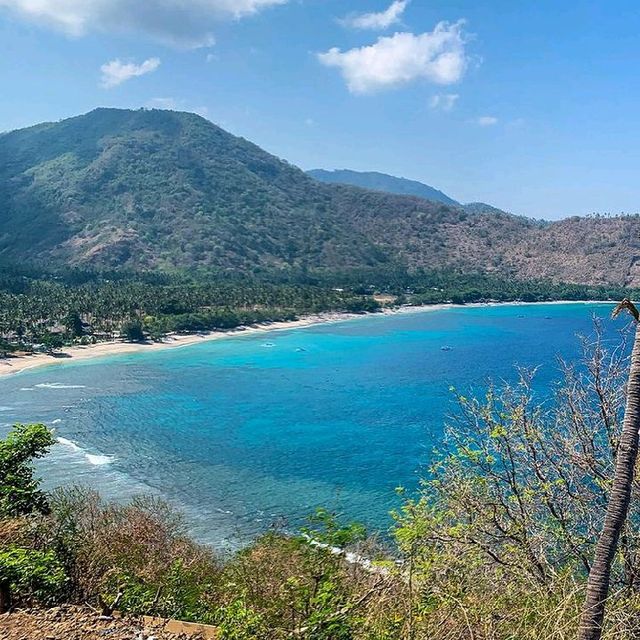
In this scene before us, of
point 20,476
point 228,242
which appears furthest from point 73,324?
point 228,242

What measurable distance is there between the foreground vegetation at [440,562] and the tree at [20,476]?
3 cm

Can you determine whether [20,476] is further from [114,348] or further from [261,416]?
[114,348]

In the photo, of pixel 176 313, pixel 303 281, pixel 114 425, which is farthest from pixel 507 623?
pixel 303 281

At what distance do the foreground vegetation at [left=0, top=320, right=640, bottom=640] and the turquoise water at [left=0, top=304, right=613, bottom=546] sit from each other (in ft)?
56.5

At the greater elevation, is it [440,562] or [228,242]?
[228,242]

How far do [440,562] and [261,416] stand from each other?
43316 mm

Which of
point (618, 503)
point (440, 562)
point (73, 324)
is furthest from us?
point (73, 324)

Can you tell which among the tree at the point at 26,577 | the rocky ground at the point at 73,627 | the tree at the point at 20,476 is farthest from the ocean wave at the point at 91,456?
the rocky ground at the point at 73,627

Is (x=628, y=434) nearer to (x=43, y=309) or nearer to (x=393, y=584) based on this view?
(x=393, y=584)

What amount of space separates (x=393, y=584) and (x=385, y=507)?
2483 centimetres

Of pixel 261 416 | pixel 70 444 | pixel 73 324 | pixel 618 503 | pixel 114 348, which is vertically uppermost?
pixel 618 503

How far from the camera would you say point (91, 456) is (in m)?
39.6

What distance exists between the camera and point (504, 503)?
10.9 m

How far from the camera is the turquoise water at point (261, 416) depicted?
3400 cm
